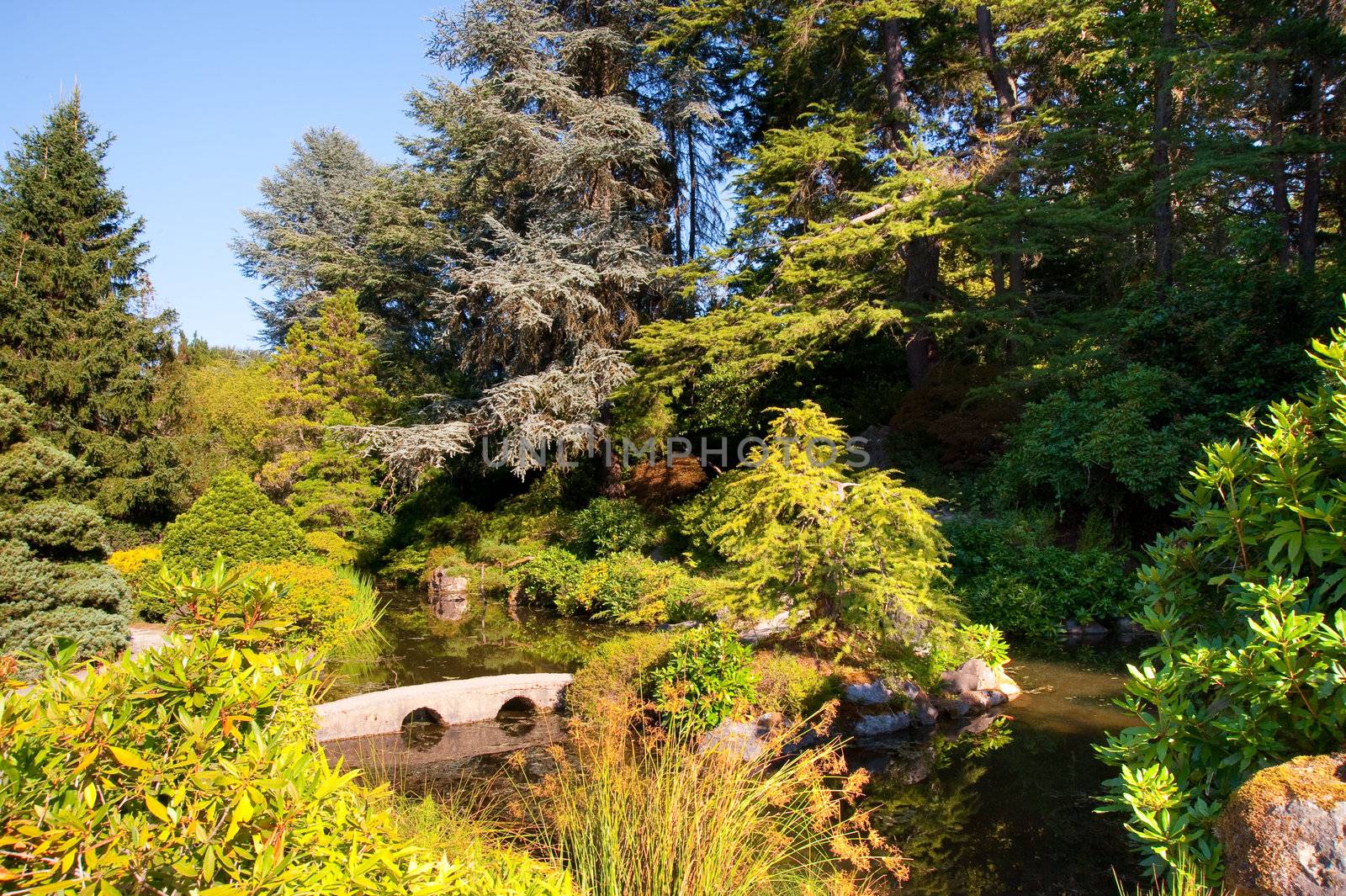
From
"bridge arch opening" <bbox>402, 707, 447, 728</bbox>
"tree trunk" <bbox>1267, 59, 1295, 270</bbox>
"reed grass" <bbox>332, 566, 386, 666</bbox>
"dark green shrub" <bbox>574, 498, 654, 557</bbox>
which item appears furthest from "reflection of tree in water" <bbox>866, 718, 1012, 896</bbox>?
"tree trunk" <bbox>1267, 59, 1295, 270</bbox>

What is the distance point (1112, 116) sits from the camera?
Result: 10.5 metres

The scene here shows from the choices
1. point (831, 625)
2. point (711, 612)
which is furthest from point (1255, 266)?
point (711, 612)

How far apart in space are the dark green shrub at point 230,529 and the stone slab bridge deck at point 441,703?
4.06 meters

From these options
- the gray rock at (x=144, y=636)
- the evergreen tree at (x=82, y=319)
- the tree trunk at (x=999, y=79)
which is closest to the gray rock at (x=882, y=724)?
the gray rock at (x=144, y=636)

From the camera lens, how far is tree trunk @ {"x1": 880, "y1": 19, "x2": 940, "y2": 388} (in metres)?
12.1

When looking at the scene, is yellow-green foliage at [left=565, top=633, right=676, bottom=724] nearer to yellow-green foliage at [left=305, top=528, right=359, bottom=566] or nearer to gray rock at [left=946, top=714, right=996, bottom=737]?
gray rock at [left=946, top=714, right=996, bottom=737]

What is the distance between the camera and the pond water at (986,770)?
371 centimetres

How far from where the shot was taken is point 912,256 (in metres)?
12.3

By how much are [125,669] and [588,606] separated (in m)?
9.27

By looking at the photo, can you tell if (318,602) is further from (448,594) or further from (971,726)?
(971,726)

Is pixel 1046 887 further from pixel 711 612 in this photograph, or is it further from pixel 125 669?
pixel 125 669

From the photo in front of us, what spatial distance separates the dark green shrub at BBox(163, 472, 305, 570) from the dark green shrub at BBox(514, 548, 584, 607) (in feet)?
11.7

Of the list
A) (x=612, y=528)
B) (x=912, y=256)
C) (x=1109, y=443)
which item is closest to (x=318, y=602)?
(x=612, y=528)

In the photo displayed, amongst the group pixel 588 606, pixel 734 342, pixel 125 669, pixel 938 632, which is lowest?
pixel 588 606
